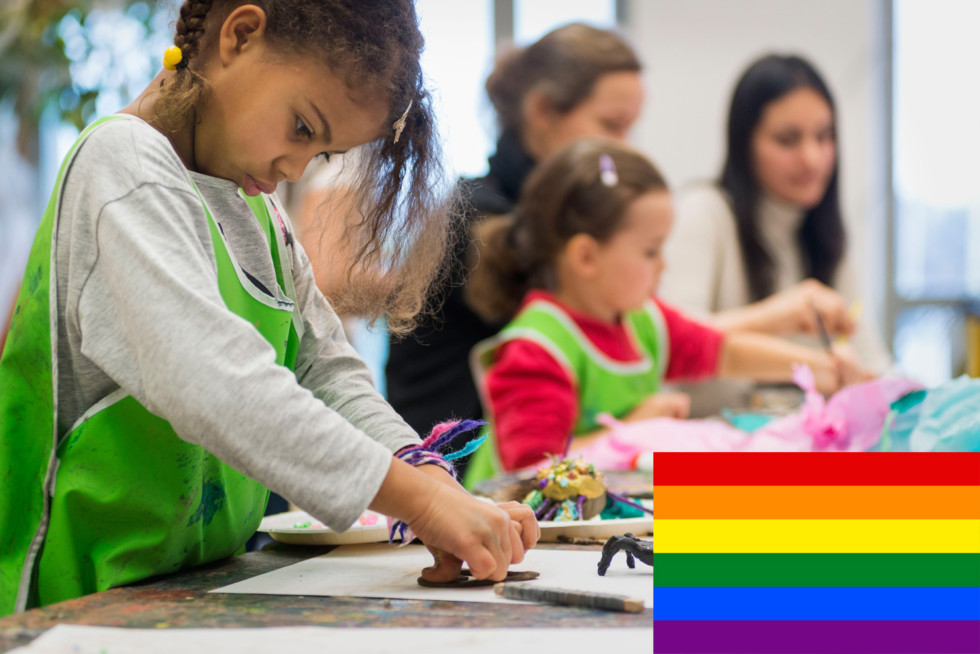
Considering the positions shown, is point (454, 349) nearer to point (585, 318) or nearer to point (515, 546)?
point (585, 318)

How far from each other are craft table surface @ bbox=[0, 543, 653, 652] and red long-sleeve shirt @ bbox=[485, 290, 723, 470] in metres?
0.89

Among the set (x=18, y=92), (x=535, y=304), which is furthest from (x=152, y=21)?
(x=535, y=304)

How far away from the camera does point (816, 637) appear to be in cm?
46

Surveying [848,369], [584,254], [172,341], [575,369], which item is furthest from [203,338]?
[848,369]

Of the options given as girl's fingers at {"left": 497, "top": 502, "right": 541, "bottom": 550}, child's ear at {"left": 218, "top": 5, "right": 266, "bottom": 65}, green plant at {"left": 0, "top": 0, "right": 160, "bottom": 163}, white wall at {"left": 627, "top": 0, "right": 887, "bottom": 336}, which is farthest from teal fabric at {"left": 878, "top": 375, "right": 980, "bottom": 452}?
white wall at {"left": 627, "top": 0, "right": 887, "bottom": 336}

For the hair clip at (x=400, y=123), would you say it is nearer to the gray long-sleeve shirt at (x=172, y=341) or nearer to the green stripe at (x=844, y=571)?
the gray long-sleeve shirt at (x=172, y=341)

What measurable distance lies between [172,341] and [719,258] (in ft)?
6.18

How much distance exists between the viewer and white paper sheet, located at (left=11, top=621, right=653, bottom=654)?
1.60ft

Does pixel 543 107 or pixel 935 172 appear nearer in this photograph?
pixel 543 107

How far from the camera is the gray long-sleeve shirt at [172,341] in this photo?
22.8 inches

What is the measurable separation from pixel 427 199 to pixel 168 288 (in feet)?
1.00

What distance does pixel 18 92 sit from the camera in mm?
3527

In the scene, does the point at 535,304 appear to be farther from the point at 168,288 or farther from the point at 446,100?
the point at 168,288

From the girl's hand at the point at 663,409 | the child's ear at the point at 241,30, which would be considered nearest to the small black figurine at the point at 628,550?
the child's ear at the point at 241,30
